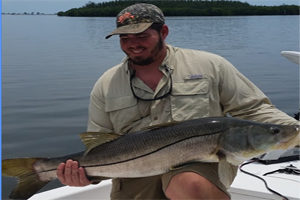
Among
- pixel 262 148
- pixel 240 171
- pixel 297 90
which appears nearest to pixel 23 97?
pixel 297 90

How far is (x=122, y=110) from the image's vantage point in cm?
346

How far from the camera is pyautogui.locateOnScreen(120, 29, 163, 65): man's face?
3.37 meters

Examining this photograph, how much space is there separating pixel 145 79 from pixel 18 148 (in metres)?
6.39

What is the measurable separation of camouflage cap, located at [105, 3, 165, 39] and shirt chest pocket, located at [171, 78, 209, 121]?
54cm

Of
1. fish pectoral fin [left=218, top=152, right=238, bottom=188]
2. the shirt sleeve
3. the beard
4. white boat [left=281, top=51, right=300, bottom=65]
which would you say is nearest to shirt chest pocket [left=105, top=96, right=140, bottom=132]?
the beard

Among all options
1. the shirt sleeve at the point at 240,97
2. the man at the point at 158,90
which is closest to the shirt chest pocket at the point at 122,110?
the man at the point at 158,90

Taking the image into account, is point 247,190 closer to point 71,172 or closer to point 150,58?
point 150,58

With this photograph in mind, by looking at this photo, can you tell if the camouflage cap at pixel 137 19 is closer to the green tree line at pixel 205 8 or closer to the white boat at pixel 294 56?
the white boat at pixel 294 56

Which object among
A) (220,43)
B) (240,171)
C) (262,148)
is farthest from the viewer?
(220,43)

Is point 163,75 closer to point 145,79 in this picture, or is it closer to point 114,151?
point 145,79

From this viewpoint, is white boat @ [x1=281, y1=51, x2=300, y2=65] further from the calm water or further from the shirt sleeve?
the calm water

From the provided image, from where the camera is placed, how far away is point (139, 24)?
134 inches

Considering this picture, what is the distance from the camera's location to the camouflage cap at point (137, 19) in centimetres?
337

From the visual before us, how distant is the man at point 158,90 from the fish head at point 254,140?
1.49ft
